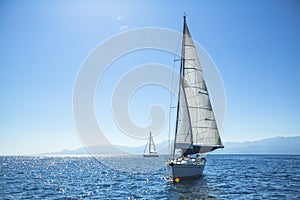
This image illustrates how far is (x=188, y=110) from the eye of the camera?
35281 mm

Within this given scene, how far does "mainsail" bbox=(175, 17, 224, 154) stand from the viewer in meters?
34.1

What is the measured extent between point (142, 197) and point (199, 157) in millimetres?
14967

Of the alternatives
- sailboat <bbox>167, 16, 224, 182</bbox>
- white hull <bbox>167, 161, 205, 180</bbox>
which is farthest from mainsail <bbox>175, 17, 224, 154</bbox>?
white hull <bbox>167, 161, 205, 180</bbox>

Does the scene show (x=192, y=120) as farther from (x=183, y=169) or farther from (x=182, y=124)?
(x=183, y=169)

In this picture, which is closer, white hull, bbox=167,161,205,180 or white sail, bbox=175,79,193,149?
white hull, bbox=167,161,205,180

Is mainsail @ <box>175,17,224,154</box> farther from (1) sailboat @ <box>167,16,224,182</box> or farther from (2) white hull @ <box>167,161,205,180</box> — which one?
(2) white hull @ <box>167,161,205,180</box>

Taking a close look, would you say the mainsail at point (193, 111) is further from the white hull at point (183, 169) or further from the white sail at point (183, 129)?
the white hull at point (183, 169)

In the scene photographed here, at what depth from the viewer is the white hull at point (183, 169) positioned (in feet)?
100

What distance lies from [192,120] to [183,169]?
7589 mm

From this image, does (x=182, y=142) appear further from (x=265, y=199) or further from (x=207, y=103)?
(x=265, y=199)

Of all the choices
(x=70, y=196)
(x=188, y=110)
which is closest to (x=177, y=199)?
(x=70, y=196)

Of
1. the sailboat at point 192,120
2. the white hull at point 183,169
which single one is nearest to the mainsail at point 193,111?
the sailboat at point 192,120

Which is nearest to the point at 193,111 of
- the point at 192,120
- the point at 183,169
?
the point at 192,120

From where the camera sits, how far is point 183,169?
3130cm
